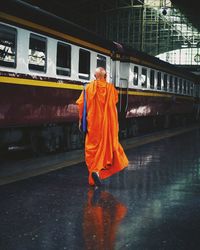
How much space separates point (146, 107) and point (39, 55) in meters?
9.36

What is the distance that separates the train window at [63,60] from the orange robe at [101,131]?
3.67m

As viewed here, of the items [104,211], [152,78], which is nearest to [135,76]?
[152,78]

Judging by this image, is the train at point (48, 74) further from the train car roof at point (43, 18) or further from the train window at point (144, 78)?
the train window at point (144, 78)

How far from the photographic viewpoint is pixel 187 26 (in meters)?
70.5

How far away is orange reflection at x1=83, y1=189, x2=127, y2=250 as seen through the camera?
447 centimetres

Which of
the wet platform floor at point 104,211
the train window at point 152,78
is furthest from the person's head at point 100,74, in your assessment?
the train window at point 152,78

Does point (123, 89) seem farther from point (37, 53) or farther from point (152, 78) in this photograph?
point (37, 53)

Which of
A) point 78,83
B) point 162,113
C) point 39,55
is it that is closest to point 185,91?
point 162,113

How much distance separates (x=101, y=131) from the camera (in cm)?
758

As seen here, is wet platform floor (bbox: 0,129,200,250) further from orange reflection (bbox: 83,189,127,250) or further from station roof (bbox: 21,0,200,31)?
station roof (bbox: 21,0,200,31)

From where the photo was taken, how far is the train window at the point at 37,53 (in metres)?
9.87

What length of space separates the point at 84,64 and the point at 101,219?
7.73 meters

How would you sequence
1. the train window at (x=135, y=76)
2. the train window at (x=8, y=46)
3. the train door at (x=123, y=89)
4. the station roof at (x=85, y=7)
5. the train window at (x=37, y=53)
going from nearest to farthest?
1. the train window at (x=8, y=46)
2. the train window at (x=37, y=53)
3. the train door at (x=123, y=89)
4. the train window at (x=135, y=76)
5. the station roof at (x=85, y=7)

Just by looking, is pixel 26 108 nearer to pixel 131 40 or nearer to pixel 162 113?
pixel 162 113
